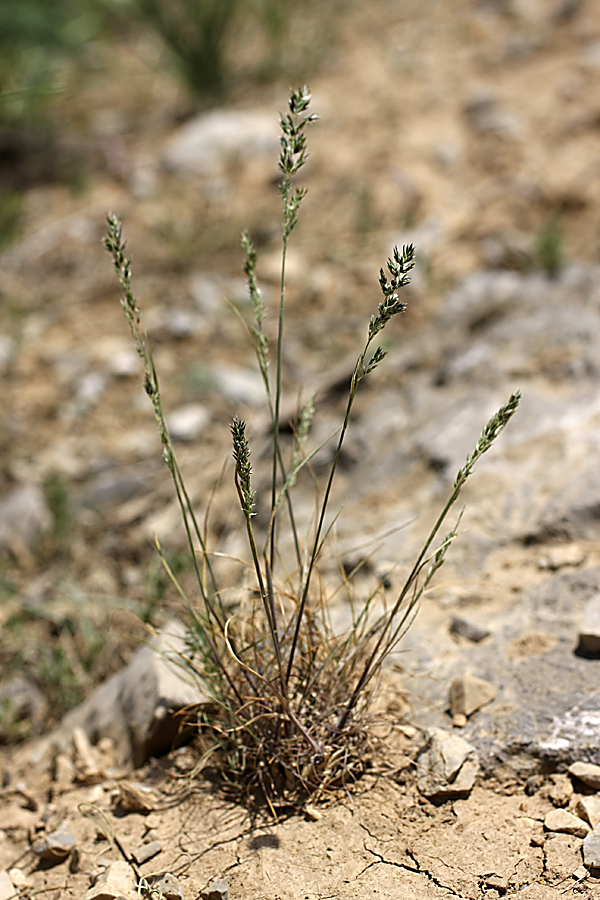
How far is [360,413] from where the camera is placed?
295 cm

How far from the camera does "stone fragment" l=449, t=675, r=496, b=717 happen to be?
171 centimetres

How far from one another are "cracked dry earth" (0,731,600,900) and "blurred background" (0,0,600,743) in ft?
2.51

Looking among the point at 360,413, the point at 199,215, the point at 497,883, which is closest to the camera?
the point at 497,883

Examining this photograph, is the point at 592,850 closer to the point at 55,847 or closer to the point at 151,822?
the point at 151,822

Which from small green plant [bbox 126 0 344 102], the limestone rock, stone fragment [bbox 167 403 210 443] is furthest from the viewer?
small green plant [bbox 126 0 344 102]

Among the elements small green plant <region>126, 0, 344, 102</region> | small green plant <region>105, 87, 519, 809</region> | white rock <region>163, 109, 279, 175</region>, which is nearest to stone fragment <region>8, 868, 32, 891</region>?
small green plant <region>105, 87, 519, 809</region>

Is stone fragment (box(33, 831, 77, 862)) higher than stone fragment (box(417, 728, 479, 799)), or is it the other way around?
stone fragment (box(417, 728, 479, 799))

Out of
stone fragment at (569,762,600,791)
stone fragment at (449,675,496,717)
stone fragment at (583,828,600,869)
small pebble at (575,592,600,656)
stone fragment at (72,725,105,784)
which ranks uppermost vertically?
small pebble at (575,592,600,656)

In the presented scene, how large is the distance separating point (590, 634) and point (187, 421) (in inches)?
84.6

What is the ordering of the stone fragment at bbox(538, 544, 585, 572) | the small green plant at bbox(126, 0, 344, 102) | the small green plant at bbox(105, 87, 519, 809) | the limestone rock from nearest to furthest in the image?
1. the small green plant at bbox(105, 87, 519, 809)
2. the limestone rock
3. the stone fragment at bbox(538, 544, 585, 572)
4. the small green plant at bbox(126, 0, 344, 102)

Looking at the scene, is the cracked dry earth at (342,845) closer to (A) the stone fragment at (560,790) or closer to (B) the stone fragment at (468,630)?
(A) the stone fragment at (560,790)

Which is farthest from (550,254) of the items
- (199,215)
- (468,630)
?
(199,215)

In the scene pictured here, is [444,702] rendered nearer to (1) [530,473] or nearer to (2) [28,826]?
(1) [530,473]

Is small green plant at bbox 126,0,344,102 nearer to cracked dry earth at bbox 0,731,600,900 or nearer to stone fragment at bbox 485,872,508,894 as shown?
cracked dry earth at bbox 0,731,600,900
